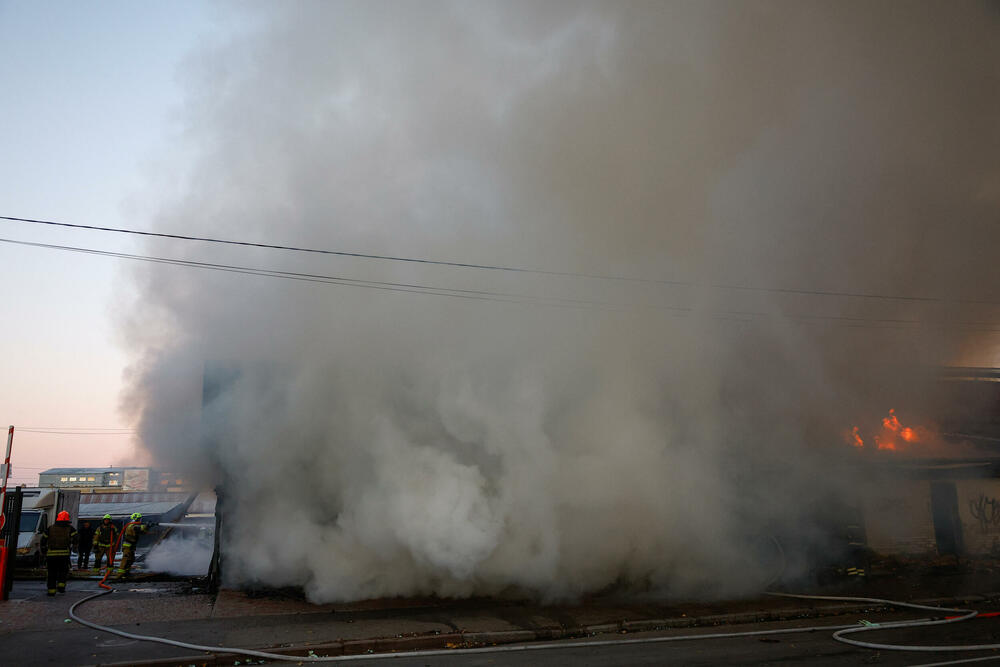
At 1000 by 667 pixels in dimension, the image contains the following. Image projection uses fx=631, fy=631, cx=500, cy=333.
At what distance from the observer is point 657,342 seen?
12.0 meters

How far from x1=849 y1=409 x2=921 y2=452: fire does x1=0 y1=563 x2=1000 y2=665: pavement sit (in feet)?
11.9

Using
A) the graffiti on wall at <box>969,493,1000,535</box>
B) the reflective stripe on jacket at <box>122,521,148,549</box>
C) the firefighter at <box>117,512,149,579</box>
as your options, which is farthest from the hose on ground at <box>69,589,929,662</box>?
the graffiti on wall at <box>969,493,1000,535</box>

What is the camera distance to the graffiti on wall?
1370 cm

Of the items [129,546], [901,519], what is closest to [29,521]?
[129,546]

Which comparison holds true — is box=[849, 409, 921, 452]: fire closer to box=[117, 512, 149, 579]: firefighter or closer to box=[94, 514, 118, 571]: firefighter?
box=[117, 512, 149, 579]: firefighter

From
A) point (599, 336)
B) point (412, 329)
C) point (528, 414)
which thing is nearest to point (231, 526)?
point (412, 329)

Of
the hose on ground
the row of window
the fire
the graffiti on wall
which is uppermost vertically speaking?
the fire

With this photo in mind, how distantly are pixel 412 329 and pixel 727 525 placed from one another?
22.6 ft

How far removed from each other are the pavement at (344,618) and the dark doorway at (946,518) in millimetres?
1867

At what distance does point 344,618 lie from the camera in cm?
896

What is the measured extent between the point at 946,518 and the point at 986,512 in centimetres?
100

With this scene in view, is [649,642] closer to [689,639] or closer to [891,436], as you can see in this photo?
[689,639]

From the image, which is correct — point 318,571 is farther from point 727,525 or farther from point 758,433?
point 758,433

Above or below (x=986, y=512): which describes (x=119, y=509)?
below
